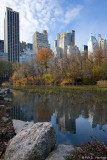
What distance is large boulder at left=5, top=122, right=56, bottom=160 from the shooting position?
227 cm

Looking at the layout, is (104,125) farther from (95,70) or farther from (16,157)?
(95,70)

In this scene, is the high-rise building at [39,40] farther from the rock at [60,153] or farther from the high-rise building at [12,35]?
the rock at [60,153]

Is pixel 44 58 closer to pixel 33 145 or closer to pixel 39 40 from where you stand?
pixel 33 145

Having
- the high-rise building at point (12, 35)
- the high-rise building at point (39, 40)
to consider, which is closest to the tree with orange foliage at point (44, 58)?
the high-rise building at point (12, 35)

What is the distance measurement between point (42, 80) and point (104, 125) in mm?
27363

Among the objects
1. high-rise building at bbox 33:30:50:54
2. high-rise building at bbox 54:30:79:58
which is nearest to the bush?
high-rise building at bbox 54:30:79:58

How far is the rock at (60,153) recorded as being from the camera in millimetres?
2355

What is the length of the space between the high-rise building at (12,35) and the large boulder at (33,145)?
107942 mm

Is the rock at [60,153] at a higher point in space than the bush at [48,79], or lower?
lower

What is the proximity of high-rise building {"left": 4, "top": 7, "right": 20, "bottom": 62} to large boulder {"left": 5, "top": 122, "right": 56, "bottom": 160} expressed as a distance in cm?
10794

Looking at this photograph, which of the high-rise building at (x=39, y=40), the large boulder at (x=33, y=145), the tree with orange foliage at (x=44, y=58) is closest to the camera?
the large boulder at (x=33, y=145)

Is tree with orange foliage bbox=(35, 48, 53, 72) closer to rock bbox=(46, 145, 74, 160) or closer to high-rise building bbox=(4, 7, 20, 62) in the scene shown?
rock bbox=(46, 145, 74, 160)

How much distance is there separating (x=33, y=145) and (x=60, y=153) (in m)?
0.62

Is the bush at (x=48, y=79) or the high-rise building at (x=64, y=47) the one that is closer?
the bush at (x=48, y=79)
